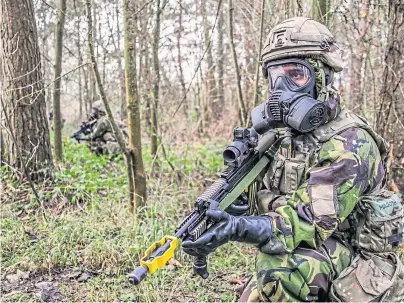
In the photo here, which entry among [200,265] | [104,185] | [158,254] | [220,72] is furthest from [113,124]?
[220,72]

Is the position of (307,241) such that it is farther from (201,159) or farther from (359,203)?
(201,159)

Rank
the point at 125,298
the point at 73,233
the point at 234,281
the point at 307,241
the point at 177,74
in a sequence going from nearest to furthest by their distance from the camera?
the point at 307,241 < the point at 125,298 < the point at 234,281 < the point at 73,233 < the point at 177,74

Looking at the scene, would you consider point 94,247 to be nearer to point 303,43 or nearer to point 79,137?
point 303,43

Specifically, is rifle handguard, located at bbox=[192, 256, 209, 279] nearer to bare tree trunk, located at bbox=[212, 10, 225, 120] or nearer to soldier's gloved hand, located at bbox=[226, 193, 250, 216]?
soldier's gloved hand, located at bbox=[226, 193, 250, 216]

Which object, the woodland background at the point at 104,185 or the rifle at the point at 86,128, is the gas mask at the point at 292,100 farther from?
the rifle at the point at 86,128

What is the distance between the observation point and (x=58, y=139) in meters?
7.06

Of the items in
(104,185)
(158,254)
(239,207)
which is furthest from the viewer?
(104,185)

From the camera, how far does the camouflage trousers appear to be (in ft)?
7.41

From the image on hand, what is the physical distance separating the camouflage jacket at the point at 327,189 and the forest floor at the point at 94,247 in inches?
57.1

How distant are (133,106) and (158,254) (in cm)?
277

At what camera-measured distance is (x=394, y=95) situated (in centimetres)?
424

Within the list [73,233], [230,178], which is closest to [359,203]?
[230,178]

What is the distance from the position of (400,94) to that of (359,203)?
7.45ft

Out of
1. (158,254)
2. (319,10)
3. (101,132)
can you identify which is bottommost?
(101,132)
